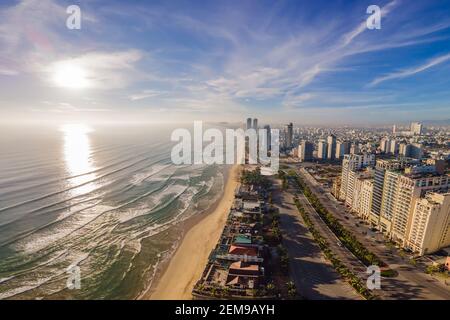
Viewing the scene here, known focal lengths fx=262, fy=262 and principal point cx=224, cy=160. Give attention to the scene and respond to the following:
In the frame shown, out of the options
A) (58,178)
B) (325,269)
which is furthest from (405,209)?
(58,178)

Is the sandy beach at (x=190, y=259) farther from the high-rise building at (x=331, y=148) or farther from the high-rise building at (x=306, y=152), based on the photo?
the high-rise building at (x=331, y=148)

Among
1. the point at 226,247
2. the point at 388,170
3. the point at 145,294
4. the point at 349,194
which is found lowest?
the point at 145,294

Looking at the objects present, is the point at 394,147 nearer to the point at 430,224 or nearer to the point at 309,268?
the point at 430,224

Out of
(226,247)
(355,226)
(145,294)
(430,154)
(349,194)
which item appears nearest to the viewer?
(145,294)

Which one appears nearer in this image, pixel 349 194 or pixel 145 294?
pixel 145 294

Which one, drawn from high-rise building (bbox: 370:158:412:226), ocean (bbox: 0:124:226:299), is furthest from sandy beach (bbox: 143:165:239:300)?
high-rise building (bbox: 370:158:412:226)

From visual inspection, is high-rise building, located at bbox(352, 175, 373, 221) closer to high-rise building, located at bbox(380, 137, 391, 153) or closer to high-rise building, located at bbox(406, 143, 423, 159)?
high-rise building, located at bbox(406, 143, 423, 159)

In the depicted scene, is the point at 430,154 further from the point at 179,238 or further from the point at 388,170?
the point at 179,238
